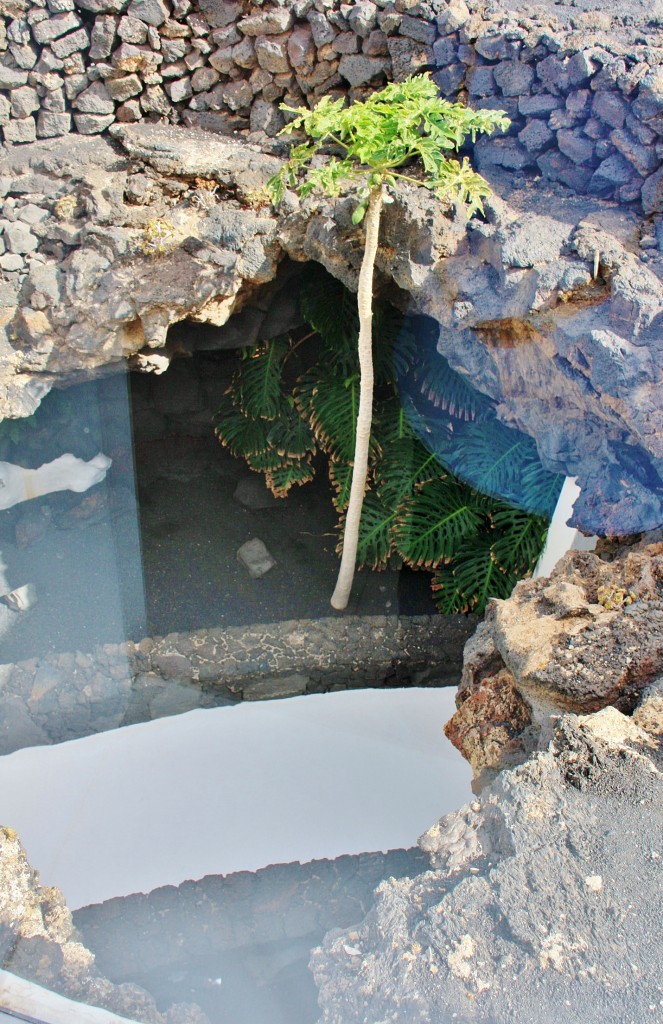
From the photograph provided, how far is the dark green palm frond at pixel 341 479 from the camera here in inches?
175

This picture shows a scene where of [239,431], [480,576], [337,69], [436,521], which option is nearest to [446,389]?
[436,521]

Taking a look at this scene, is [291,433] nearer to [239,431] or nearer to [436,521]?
[239,431]

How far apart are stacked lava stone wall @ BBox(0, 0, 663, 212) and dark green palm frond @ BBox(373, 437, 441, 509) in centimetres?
146

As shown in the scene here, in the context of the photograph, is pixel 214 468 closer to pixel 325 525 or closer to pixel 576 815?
pixel 325 525

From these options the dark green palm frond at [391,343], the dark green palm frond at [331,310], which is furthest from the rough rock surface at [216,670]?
the dark green palm frond at [331,310]

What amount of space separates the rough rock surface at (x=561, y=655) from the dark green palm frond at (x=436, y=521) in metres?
1.21

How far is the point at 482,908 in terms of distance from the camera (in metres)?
1.96

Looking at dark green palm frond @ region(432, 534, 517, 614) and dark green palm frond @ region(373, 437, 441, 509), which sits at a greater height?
dark green palm frond @ region(373, 437, 441, 509)

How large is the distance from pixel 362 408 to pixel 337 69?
4.65 feet

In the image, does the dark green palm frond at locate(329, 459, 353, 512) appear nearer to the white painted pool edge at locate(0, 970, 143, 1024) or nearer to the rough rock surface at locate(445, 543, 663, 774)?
the rough rock surface at locate(445, 543, 663, 774)

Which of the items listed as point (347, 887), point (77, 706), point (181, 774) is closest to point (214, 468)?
point (77, 706)

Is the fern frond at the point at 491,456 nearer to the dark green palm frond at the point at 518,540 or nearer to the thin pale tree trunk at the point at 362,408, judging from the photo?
the dark green palm frond at the point at 518,540

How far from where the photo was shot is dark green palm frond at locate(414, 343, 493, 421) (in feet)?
13.3

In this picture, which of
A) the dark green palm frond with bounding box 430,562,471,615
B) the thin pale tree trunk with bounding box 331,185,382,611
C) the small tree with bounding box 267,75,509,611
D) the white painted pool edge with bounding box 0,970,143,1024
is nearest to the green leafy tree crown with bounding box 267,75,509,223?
the small tree with bounding box 267,75,509,611
